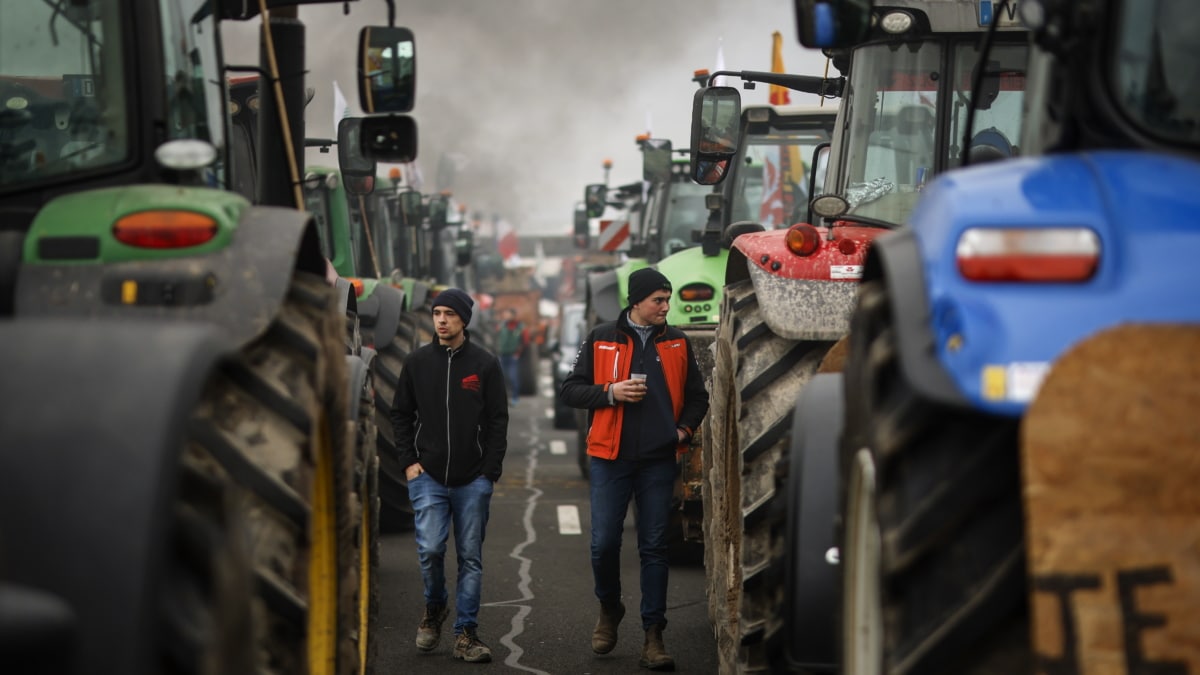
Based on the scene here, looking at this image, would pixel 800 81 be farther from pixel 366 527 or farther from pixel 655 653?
pixel 366 527

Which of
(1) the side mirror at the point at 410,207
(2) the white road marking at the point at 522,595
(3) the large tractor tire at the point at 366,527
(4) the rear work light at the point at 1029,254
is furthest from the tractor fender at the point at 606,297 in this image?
(4) the rear work light at the point at 1029,254

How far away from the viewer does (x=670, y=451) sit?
8.73m

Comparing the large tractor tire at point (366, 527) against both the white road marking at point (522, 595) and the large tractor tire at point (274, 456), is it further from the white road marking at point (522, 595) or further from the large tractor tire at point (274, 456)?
the large tractor tire at point (274, 456)

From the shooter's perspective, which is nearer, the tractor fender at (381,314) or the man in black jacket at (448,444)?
the man in black jacket at (448,444)

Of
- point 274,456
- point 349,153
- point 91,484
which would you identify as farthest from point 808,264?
point 349,153

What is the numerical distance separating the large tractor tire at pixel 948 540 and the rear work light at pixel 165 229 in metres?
1.86

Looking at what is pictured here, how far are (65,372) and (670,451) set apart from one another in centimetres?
582

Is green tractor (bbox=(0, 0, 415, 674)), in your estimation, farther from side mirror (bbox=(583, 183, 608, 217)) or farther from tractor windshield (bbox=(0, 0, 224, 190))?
side mirror (bbox=(583, 183, 608, 217))

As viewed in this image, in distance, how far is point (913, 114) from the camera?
317 inches

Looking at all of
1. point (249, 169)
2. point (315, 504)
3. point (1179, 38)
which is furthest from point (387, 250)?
point (1179, 38)

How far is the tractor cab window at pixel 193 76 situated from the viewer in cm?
529

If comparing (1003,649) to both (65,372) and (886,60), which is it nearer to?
(65,372)

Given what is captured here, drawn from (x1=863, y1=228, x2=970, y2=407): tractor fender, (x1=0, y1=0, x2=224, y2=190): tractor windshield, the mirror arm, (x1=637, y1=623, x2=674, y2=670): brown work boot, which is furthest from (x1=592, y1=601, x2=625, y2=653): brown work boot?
(x1=863, y1=228, x2=970, y2=407): tractor fender

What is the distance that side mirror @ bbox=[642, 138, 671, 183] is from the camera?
530 inches
